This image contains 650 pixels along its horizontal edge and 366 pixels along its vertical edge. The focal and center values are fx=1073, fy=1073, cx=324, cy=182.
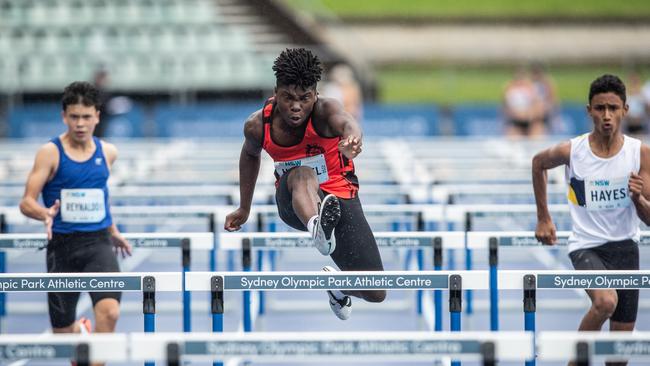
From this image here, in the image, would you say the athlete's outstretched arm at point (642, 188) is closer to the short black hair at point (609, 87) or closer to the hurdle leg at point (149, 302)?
the short black hair at point (609, 87)

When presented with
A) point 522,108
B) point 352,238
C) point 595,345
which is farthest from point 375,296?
point 522,108

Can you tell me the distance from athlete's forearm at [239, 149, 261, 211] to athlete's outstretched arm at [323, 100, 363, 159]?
65 cm

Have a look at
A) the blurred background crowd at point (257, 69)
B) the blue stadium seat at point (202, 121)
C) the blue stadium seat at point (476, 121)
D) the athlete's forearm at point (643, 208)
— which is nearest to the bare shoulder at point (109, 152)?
the athlete's forearm at point (643, 208)

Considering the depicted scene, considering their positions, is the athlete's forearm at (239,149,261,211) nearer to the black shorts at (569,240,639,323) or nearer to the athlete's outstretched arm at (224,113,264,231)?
the athlete's outstretched arm at (224,113,264,231)

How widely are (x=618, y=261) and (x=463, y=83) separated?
19320 mm

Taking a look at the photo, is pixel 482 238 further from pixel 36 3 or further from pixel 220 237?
pixel 36 3

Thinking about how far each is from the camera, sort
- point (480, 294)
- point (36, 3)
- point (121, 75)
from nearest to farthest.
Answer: point (480, 294)
point (121, 75)
point (36, 3)

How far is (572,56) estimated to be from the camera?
1264 inches

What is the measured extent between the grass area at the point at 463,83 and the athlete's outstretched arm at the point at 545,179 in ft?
58.5

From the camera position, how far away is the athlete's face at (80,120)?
6.39 metres

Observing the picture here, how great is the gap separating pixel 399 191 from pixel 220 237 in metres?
3.33

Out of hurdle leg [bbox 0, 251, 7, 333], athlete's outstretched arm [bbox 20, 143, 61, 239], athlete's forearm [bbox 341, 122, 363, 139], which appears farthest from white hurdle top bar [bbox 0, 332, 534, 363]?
hurdle leg [bbox 0, 251, 7, 333]

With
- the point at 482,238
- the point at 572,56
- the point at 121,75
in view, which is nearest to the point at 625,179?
the point at 482,238

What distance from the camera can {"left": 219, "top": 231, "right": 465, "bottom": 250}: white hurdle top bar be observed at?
6.52m
